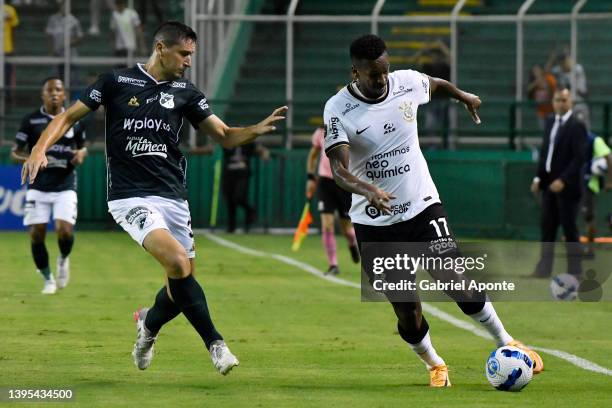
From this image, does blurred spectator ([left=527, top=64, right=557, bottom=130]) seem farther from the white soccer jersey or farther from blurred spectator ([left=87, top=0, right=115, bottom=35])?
the white soccer jersey

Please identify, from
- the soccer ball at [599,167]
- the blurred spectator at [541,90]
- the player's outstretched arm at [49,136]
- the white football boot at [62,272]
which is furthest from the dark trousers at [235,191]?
the player's outstretched arm at [49,136]

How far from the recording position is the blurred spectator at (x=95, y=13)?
31234 mm

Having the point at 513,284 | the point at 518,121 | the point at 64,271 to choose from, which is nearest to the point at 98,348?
the point at 64,271

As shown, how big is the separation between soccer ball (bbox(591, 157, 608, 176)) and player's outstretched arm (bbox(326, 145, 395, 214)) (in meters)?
12.3

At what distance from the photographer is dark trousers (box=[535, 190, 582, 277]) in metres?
18.5

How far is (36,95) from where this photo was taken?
2927 cm

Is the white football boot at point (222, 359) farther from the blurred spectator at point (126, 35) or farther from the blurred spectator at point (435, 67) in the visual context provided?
the blurred spectator at point (126, 35)

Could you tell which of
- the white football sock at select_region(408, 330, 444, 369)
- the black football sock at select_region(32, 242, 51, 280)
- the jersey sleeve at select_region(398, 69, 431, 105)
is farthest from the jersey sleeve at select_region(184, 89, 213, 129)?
the black football sock at select_region(32, 242, 51, 280)

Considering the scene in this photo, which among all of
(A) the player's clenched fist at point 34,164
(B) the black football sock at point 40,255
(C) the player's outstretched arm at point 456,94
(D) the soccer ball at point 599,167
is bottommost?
(B) the black football sock at point 40,255

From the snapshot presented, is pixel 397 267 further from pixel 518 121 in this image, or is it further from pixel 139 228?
pixel 518 121

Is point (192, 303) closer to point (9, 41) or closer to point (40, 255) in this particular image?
point (40, 255)

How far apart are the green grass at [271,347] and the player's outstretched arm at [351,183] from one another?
1219 millimetres

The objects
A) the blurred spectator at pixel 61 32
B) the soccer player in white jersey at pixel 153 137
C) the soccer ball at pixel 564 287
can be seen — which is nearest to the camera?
the soccer player in white jersey at pixel 153 137

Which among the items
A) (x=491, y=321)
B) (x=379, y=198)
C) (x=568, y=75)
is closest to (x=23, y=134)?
(x=491, y=321)
